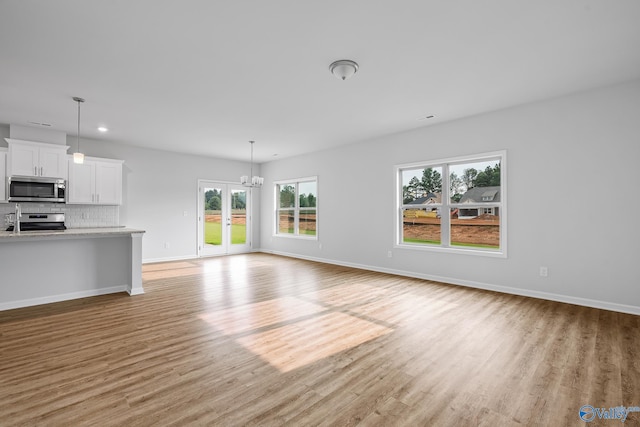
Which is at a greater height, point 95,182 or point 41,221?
point 95,182

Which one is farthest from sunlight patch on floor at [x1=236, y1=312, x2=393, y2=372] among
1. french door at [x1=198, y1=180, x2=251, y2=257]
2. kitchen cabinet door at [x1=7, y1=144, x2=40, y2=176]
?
french door at [x1=198, y1=180, x2=251, y2=257]

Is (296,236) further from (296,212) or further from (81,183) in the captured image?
(81,183)

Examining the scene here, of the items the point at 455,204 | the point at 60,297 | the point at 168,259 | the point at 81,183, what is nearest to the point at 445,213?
the point at 455,204

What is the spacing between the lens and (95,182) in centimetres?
623

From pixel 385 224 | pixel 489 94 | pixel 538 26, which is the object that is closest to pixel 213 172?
pixel 385 224

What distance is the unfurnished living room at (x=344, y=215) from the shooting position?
2158mm

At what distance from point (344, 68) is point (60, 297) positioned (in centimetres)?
485

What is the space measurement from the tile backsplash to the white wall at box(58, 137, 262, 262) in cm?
23

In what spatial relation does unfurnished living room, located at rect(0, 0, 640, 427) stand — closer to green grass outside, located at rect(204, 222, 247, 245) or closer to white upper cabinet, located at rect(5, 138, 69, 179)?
white upper cabinet, located at rect(5, 138, 69, 179)

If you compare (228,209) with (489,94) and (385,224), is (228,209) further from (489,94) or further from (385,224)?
(489,94)

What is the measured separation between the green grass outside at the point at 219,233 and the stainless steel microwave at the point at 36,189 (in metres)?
3.19

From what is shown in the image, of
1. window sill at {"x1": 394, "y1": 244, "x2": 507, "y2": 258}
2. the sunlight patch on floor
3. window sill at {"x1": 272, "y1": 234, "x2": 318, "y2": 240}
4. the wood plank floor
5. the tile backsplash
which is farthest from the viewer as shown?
window sill at {"x1": 272, "y1": 234, "x2": 318, "y2": 240}

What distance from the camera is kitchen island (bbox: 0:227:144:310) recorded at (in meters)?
3.85

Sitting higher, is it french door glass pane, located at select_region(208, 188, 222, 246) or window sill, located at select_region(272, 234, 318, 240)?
french door glass pane, located at select_region(208, 188, 222, 246)
